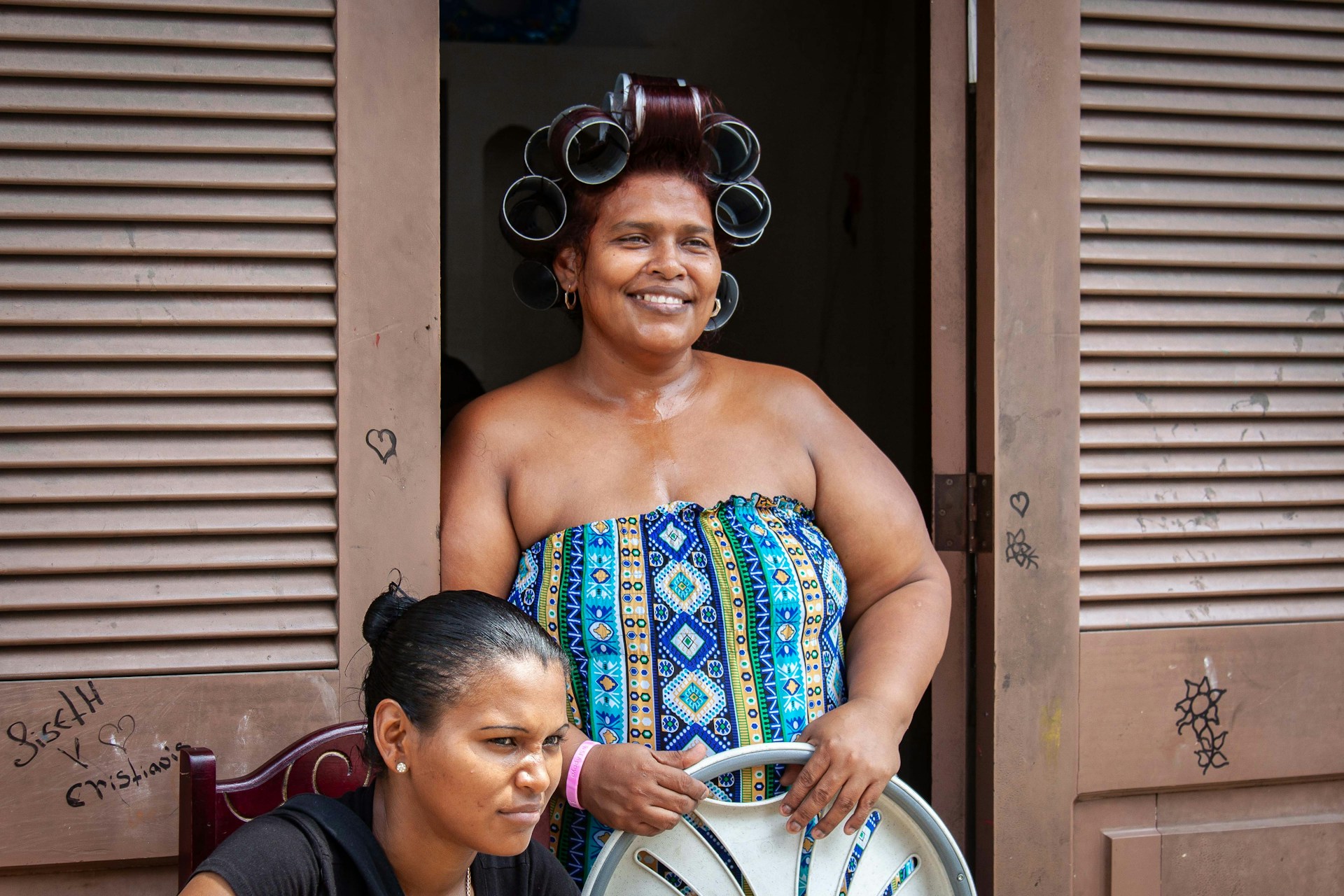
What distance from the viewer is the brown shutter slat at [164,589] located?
1955 millimetres

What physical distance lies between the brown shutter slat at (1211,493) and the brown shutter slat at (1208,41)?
2.67 feet

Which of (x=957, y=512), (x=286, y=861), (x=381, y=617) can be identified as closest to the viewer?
(x=286, y=861)

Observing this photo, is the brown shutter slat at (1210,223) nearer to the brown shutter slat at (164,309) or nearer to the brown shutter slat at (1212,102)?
the brown shutter slat at (1212,102)

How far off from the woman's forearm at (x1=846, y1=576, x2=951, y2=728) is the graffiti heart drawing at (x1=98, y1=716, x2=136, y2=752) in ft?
3.78

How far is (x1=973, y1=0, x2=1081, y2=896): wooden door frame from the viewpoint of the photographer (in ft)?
7.59

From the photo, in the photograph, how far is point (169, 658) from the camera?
1.99 metres

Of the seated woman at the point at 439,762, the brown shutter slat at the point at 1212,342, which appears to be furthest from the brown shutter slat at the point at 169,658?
the brown shutter slat at the point at 1212,342

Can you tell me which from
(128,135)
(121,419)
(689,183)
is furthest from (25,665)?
(689,183)

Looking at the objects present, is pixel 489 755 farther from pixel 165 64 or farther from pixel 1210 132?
pixel 1210 132

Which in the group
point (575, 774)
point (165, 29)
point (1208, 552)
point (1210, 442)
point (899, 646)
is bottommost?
point (575, 774)

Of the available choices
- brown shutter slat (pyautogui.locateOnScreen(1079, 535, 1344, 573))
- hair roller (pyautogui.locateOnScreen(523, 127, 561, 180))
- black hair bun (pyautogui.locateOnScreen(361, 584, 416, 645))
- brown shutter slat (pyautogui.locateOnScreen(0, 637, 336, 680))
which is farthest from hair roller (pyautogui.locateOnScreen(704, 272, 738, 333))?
black hair bun (pyautogui.locateOnScreen(361, 584, 416, 645))

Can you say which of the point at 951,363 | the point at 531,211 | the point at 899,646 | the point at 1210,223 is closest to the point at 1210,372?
the point at 1210,223

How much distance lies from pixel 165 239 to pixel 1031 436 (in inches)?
60.7

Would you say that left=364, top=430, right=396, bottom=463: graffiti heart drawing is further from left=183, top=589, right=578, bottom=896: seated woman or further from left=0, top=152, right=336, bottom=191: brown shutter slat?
left=183, top=589, right=578, bottom=896: seated woman
